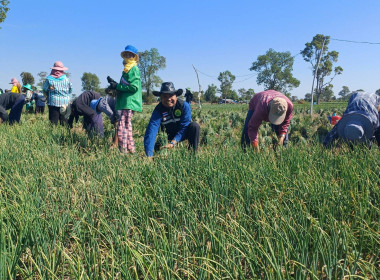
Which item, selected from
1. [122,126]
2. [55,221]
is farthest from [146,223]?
[122,126]

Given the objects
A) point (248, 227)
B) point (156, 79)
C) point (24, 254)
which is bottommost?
point (24, 254)

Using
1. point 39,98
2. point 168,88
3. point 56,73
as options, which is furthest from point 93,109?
point 39,98

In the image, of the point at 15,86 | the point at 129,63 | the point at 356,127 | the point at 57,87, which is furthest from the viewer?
the point at 15,86

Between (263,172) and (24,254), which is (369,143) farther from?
(24,254)

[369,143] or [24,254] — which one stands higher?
[369,143]

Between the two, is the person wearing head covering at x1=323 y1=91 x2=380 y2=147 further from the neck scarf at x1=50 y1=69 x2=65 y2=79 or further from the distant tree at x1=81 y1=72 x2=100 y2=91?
the distant tree at x1=81 y1=72 x2=100 y2=91

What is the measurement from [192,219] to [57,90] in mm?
4791

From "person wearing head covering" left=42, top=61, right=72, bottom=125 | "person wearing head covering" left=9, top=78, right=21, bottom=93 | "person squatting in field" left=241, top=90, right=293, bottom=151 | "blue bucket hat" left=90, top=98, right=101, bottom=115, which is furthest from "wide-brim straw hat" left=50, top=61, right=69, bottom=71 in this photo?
"person squatting in field" left=241, top=90, right=293, bottom=151

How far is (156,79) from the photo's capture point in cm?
6362

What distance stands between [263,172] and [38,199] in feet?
5.23

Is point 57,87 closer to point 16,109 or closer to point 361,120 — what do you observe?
point 16,109

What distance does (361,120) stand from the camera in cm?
298

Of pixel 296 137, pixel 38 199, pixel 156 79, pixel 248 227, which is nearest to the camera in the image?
pixel 248 227

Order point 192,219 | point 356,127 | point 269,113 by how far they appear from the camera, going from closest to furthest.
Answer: point 192,219, point 356,127, point 269,113
